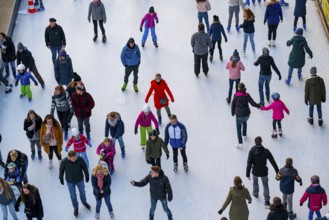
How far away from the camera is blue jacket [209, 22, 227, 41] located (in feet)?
70.5

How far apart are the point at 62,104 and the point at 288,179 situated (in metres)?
5.33

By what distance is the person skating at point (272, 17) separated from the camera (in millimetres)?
22156

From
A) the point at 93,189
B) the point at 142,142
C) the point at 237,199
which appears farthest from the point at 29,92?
the point at 237,199

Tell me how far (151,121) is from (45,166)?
2.44 meters

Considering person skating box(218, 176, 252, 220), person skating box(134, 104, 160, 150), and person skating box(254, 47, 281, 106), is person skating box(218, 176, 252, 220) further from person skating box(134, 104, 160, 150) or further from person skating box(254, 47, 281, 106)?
person skating box(254, 47, 281, 106)

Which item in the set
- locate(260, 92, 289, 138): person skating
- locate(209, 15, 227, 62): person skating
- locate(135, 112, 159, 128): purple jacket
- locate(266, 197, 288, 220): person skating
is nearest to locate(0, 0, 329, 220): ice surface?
locate(209, 15, 227, 62): person skating

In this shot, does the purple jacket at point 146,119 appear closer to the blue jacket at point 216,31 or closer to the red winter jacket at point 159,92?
the red winter jacket at point 159,92

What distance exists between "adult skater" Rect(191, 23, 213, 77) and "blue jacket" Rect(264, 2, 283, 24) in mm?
1984

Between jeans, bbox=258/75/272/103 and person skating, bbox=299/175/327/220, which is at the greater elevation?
jeans, bbox=258/75/272/103

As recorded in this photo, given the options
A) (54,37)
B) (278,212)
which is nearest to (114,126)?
(278,212)

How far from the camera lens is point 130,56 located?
67.1 ft

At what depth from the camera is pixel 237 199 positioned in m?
15.8

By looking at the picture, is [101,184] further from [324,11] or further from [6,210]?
[324,11]

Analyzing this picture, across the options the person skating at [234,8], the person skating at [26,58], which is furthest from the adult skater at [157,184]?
the person skating at [234,8]
